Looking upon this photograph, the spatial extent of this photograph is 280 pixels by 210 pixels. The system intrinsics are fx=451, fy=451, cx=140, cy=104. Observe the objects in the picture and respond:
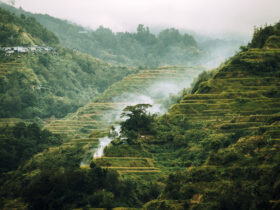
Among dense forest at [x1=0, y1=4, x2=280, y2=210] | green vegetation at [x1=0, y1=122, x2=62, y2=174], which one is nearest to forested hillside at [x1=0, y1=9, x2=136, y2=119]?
dense forest at [x1=0, y1=4, x2=280, y2=210]

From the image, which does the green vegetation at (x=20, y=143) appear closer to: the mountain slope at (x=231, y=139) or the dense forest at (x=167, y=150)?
the dense forest at (x=167, y=150)

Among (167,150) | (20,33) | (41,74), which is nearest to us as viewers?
(167,150)

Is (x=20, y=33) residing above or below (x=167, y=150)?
above

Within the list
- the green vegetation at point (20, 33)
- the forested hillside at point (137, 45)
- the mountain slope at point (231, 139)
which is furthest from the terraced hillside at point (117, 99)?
the forested hillside at point (137, 45)

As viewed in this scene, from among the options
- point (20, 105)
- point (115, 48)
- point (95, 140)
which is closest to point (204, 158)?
point (95, 140)

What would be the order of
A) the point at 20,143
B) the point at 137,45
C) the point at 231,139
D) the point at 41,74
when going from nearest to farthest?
the point at 231,139
the point at 20,143
the point at 41,74
the point at 137,45

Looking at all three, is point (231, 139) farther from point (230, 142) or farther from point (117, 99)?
point (117, 99)

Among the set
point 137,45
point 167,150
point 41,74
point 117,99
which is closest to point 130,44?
point 137,45

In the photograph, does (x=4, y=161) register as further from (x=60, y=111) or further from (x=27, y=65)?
(x=27, y=65)

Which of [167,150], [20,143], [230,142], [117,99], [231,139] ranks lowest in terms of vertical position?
[20,143]
